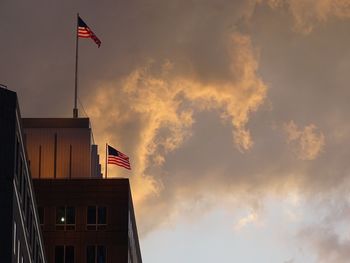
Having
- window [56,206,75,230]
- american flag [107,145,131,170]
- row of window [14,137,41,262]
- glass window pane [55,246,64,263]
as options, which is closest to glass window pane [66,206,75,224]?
window [56,206,75,230]

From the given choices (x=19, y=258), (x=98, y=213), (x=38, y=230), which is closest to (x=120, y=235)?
(x=98, y=213)

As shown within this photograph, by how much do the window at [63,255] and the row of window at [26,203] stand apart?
38.8 m

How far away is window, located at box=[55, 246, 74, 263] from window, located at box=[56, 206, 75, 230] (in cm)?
275

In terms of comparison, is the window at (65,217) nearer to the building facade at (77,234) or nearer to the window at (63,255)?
the building facade at (77,234)

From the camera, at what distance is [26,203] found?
141125 mm

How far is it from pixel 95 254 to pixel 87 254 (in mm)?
918

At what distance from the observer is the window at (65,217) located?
199375mm

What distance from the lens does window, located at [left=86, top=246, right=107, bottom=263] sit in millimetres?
198125

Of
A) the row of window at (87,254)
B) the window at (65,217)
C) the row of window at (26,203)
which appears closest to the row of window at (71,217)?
Result: the window at (65,217)

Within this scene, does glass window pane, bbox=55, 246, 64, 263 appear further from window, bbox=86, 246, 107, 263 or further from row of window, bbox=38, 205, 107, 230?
window, bbox=86, 246, 107, 263

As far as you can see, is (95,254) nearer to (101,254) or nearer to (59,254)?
(101,254)

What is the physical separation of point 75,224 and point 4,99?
245 feet

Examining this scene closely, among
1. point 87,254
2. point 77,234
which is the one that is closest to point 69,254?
point 87,254

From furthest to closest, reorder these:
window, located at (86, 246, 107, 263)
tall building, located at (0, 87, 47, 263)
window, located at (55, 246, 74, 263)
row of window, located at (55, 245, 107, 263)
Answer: window, located at (86, 246, 107, 263), row of window, located at (55, 245, 107, 263), window, located at (55, 246, 74, 263), tall building, located at (0, 87, 47, 263)
